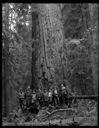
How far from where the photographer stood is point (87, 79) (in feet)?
50.3

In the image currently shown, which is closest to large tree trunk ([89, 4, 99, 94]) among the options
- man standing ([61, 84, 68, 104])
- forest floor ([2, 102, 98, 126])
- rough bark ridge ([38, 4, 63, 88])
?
rough bark ridge ([38, 4, 63, 88])

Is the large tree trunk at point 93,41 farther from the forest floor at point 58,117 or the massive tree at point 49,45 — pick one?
the forest floor at point 58,117

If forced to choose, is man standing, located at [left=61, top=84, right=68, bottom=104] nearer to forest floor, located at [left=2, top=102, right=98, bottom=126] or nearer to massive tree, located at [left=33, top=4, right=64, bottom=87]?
forest floor, located at [left=2, top=102, right=98, bottom=126]

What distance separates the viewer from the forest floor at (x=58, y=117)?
8.13 metres

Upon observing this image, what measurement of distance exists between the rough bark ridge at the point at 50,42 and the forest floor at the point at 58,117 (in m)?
1.36

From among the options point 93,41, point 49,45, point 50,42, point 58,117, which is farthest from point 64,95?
point 93,41

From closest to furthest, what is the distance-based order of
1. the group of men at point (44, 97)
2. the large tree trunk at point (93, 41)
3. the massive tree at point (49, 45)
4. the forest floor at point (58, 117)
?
1. the forest floor at point (58, 117)
2. the group of men at point (44, 97)
3. the massive tree at point (49, 45)
4. the large tree trunk at point (93, 41)

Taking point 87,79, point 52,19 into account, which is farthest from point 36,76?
point 87,79

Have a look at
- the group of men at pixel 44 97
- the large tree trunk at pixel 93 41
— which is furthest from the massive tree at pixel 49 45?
the large tree trunk at pixel 93 41

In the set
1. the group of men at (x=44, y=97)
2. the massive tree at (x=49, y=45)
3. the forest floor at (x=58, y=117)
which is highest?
the massive tree at (x=49, y=45)

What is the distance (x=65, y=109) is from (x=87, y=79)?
6.42m

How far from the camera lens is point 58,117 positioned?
29.1 ft

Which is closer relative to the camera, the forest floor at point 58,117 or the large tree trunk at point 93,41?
the forest floor at point 58,117

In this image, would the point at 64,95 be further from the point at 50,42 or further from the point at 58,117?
the point at 50,42
